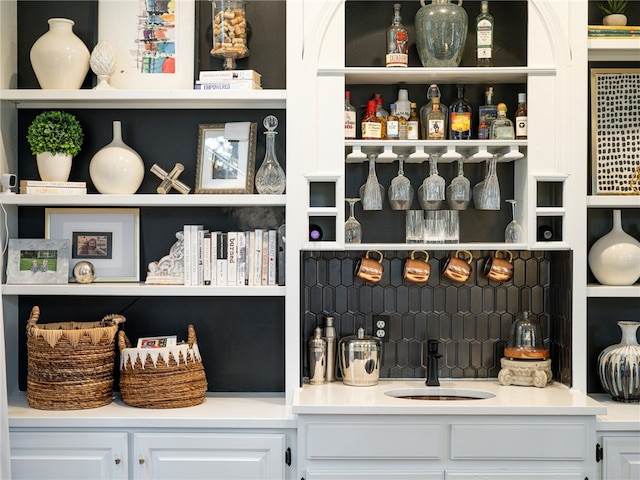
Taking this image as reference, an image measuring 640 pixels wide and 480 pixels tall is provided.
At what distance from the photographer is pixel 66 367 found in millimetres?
3014

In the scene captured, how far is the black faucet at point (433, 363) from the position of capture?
3189 millimetres

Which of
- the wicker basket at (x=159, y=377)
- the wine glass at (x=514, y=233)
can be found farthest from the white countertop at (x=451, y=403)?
the wine glass at (x=514, y=233)

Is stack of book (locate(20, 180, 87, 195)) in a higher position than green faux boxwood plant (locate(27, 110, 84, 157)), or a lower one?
lower

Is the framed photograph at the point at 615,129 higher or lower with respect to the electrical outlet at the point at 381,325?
higher

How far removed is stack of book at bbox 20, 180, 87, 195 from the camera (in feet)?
10.4

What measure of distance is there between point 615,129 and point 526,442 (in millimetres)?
1350

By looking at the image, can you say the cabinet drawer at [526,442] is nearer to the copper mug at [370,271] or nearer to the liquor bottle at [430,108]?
the copper mug at [370,271]

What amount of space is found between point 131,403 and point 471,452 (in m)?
1.28

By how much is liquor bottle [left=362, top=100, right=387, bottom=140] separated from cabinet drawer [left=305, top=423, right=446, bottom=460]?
3.61 feet

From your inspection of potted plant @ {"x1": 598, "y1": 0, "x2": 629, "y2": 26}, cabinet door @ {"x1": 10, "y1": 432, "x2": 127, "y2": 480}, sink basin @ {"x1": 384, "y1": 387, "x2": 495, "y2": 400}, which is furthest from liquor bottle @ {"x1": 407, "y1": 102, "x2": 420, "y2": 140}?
cabinet door @ {"x1": 10, "y1": 432, "x2": 127, "y2": 480}

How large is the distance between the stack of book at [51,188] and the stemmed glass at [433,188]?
1.36 meters

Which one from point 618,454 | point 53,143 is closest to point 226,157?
point 53,143

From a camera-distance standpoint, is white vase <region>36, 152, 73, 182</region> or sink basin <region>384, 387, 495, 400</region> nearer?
sink basin <region>384, 387, 495, 400</region>

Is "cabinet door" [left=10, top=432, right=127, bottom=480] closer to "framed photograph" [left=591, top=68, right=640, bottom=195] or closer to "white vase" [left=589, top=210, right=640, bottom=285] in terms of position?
"white vase" [left=589, top=210, right=640, bottom=285]
